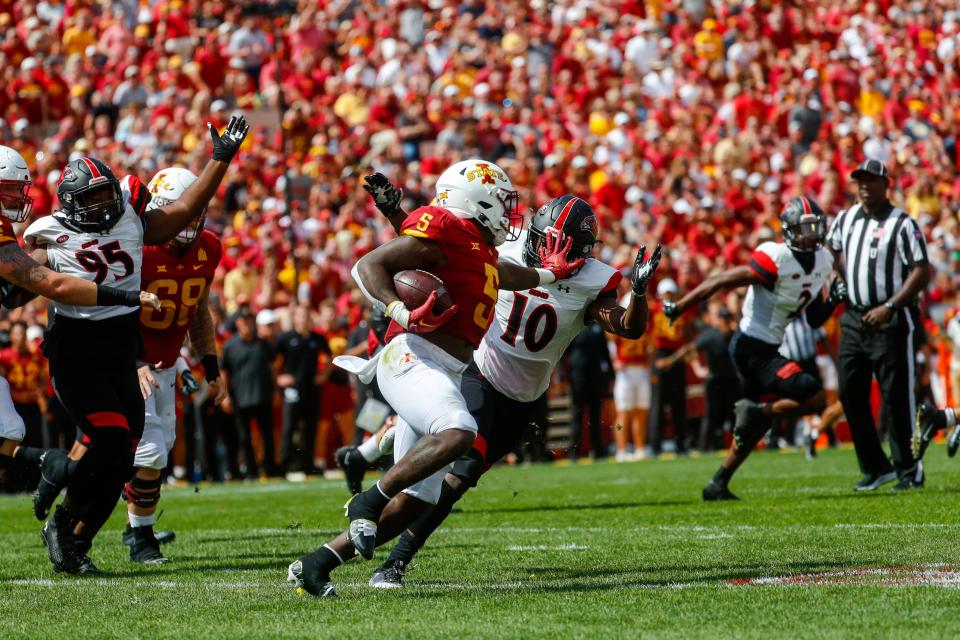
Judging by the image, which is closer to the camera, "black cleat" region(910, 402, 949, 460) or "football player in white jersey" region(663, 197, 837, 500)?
"black cleat" region(910, 402, 949, 460)

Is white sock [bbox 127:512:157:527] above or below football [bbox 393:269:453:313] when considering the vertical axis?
below

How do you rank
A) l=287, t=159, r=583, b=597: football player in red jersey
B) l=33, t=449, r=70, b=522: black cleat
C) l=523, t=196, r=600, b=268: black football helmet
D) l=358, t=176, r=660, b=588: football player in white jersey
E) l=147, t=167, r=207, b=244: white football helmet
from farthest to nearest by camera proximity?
l=147, t=167, r=207, b=244: white football helmet, l=33, t=449, r=70, b=522: black cleat, l=523, t=196, r=600, b=268: black football helmet, l=358, t=176, r=660, b=588: football player in white jersey, l=287, t=159, r=583, b=597: football player in red jersey

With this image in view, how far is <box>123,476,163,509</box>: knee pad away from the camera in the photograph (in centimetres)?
729

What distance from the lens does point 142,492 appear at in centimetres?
733

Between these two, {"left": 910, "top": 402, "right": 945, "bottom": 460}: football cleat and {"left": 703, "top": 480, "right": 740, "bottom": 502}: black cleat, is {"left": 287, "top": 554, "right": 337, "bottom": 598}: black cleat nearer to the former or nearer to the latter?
{"left": 703, "top": 480, "right": 740, "bottom": 502}: black cleat

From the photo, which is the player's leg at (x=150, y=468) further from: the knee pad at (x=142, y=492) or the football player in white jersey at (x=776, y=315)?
the football player in white jersey at (x=776, y=315)

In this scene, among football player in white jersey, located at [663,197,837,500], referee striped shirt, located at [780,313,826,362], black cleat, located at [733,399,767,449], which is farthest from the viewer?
referee striped shirt, located at [780,313,826,362]

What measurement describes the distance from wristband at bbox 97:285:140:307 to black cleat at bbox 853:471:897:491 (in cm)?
547

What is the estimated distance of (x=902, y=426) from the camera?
940 cm

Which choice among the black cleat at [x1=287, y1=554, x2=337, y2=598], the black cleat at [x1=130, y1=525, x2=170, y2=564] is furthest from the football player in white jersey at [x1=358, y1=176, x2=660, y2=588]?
the black cleat at [x1=130, y1=525, x2=170, y2=564]

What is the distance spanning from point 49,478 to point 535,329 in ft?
7.91

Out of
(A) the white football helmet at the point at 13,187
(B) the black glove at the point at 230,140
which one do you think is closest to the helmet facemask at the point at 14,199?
(A) the white football helmet at the point at 13,187

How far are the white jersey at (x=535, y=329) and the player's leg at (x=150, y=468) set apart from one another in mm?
1793

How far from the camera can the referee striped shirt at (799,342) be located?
46.0ft
